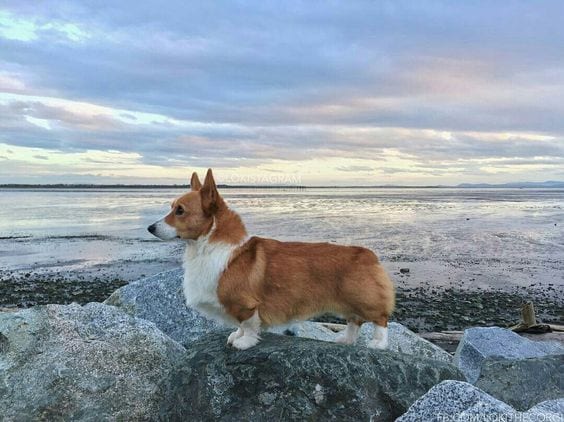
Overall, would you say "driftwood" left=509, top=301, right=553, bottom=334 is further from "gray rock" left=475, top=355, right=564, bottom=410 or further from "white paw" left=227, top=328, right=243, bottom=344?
"white paw" left=227, top=328, right=243, bottom=344

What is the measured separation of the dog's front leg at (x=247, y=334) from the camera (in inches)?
221

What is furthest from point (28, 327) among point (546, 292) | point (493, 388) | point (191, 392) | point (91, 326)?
point (546, 292)

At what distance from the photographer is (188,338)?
8359 mm

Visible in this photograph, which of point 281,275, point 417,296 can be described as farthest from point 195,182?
point 417,296

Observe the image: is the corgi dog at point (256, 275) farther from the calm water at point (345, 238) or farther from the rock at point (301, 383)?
the calm water at point (345, 238)

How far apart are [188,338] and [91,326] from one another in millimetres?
2430

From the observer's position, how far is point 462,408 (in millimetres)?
3359

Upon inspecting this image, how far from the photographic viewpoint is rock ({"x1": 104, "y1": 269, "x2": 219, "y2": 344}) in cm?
846

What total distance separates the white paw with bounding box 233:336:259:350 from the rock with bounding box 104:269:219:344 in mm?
2811

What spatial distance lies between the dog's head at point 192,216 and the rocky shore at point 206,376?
1.38m

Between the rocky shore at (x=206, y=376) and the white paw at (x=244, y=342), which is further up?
the white paw at (x=244, y=342)

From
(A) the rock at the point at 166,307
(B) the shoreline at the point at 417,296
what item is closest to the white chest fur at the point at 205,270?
(A) the rock at the point at 166,307

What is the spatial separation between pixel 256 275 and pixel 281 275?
29cm

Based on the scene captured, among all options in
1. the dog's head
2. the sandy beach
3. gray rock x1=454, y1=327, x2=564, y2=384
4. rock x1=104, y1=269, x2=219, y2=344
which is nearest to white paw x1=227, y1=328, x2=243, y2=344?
the dog's head
